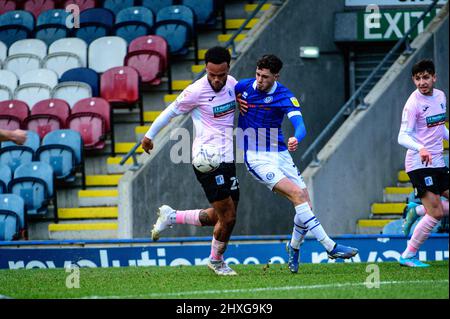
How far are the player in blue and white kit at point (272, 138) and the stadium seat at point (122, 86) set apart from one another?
6.89 meters

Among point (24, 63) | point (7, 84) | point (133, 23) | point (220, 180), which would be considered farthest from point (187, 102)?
point (24, 63)

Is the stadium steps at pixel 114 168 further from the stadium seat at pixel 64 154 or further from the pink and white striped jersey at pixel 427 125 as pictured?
the pink and white striped jersey at pixel 427 125

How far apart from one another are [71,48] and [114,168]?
7.93 feet

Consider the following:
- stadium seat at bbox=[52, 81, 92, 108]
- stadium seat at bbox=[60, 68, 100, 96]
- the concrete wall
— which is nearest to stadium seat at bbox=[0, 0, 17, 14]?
stadium seat at bbox=[60, 68, 100, 96]

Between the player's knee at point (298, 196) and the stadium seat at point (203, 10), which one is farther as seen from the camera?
the stadium seat at point (203, 10)

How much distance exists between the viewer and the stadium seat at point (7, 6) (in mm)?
20716

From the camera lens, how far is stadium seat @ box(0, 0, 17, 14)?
816 inches

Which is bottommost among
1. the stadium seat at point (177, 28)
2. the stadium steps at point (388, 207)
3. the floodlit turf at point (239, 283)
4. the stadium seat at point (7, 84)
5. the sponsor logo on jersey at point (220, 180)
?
the floodlit turf at point (239, 283)

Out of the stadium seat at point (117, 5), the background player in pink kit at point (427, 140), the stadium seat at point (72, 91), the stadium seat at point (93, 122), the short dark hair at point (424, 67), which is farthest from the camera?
the stadium seat at point (117, 5)

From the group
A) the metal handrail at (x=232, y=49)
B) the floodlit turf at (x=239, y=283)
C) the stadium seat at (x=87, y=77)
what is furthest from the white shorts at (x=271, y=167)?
the stadium seat at (x=87, y=77)

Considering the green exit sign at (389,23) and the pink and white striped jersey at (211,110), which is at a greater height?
the green exit sign at (389,23)

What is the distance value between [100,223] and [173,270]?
194 inches
